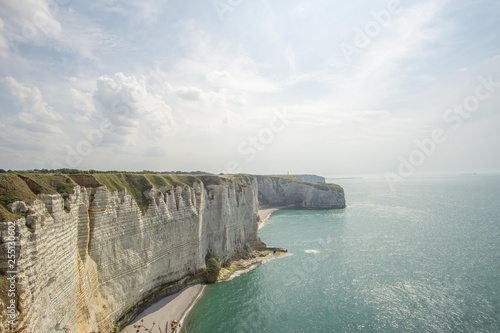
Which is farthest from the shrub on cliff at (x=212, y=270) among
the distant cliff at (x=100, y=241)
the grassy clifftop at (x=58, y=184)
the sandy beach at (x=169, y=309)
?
the grassy clifftop at (x=58, y=184)

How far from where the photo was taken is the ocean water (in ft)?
118

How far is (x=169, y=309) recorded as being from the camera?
37750 millimetres

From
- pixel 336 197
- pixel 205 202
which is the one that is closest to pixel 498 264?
pixel 205 202

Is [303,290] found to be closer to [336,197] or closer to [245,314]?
[245,314]

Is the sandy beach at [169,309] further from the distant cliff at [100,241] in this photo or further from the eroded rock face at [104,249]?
the eroded rock face at [104,249]

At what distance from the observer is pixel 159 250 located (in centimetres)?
3969

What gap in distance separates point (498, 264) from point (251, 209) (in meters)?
50.3

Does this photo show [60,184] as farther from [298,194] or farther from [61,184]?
[298,194]

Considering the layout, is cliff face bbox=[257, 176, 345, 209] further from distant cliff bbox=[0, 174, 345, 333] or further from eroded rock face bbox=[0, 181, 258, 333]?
eroded rock face bbox=[0, 181, 258, 333]

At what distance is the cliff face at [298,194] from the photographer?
464 ft

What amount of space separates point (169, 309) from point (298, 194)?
116 m

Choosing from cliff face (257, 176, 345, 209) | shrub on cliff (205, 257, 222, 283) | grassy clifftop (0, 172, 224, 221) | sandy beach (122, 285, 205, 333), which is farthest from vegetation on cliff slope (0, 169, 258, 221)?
cliff face (257, 176, 345, 209)

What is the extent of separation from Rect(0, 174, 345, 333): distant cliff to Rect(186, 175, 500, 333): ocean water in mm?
8743

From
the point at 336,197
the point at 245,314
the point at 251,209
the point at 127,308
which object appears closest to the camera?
the point at 127,308
